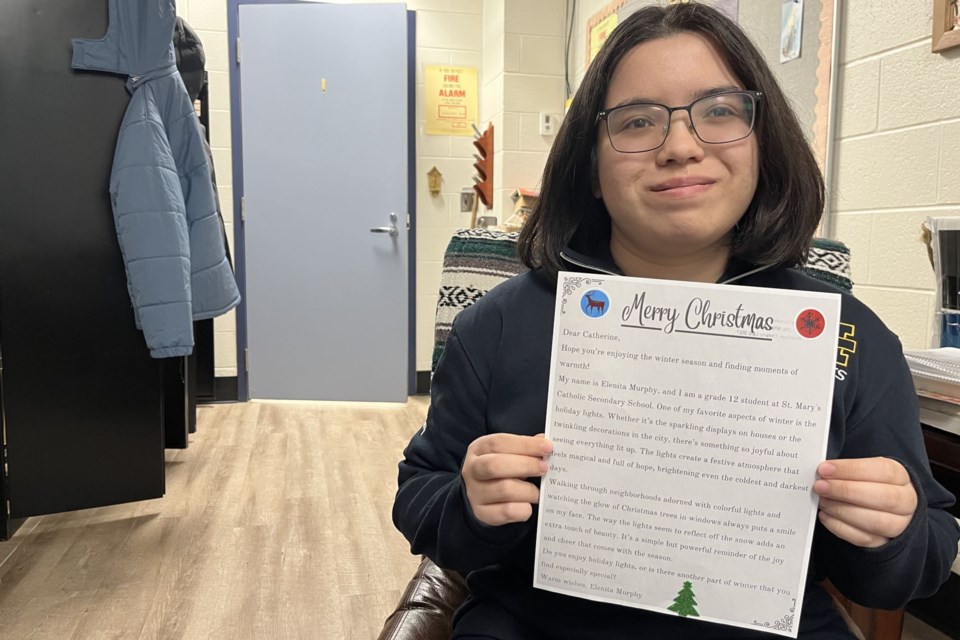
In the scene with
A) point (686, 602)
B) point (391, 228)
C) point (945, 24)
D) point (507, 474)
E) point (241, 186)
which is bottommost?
point (686, 602)

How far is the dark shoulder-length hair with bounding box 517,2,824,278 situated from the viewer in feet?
2.86

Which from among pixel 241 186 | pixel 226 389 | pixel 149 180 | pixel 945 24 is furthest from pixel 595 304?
pixel 226 389

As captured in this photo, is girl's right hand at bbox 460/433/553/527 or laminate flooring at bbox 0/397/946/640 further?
laminate flooring at bbox 0/397/946/640

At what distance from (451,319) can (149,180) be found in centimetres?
124

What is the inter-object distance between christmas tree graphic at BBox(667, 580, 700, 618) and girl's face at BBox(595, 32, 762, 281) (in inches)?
15.1

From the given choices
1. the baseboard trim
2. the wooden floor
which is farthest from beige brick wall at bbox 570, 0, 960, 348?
the baseboard trim

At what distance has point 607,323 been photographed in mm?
720

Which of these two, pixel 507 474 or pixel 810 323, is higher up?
pixel 810 323

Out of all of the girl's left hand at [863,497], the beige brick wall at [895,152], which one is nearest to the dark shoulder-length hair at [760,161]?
the girl's left hand at [863,497]

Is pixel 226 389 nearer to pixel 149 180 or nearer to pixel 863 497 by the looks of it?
pixel 149 180

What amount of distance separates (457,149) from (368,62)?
0.67 metres

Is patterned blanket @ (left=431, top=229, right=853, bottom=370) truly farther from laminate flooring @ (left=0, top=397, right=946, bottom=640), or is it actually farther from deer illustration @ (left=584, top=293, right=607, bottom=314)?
laminate flooring @ (left=0, top=397, right=946, bottom=640)

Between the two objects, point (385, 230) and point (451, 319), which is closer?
point (451, 319)

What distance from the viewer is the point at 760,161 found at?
89cm
